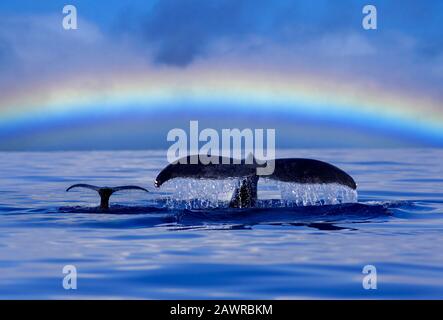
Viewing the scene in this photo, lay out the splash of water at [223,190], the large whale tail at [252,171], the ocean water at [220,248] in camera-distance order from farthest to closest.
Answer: the splash of water at [223,190] → the large whale tail at [252,171] → the ocean water at [220,248]

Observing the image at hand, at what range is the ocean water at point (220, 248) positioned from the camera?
9242 mm

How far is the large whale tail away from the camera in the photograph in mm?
14000

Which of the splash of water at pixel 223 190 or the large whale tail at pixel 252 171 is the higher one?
the large whale tail at pixel 252 171

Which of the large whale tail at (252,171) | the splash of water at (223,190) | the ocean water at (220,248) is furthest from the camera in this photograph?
the splash of water at (223,190)

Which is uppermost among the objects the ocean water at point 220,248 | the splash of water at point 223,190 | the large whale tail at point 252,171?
the large whale tail at point 252,171

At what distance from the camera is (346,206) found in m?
16.3

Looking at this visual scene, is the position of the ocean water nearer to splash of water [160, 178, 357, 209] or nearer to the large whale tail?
splash of water [160, 178, 357, 209]

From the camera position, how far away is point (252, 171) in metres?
15.2

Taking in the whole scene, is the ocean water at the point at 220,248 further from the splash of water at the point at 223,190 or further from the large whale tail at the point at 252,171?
the large whale tail at the point at 252,171

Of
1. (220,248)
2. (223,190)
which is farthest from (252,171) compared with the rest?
(220,248)

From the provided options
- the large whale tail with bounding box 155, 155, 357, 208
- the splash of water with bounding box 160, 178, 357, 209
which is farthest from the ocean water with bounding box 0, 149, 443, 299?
the large whale tail with bounding box 155, 155, 357, 208

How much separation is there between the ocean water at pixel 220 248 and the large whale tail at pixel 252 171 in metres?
0.18

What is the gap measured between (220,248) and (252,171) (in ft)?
11.7

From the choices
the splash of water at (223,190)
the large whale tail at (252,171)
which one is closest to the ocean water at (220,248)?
the splash of water at (223,190)
